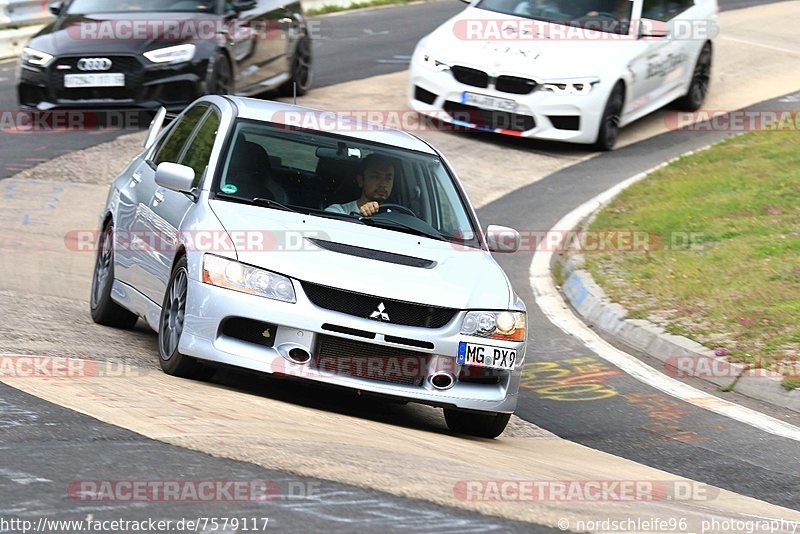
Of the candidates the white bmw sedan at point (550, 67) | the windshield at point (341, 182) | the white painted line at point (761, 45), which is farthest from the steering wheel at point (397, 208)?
the white painted line at point (761, 45)

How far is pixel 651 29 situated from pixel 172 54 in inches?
231

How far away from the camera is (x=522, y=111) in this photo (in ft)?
54.7

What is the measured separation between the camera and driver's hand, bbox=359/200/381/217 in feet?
26.8

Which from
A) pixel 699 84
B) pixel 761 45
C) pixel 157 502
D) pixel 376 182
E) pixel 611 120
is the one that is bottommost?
pixel 761 45

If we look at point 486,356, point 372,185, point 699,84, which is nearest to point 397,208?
point 372,185

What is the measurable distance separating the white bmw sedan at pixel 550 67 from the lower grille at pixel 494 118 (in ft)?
0.04

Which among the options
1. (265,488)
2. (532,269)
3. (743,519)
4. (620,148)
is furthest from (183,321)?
(620,148)

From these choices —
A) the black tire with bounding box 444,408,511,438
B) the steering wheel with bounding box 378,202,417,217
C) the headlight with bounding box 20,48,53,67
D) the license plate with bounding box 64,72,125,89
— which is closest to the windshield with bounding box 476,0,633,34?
the license plate with bounding box 64,72,125,89

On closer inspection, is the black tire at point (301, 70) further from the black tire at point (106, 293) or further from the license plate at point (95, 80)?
the black tire at point (106, 293)

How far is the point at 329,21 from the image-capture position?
84.2 feet

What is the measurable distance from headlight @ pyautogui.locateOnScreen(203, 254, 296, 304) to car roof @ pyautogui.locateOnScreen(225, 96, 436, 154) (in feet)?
5.26

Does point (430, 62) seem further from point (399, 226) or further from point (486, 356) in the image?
point (486, 356)

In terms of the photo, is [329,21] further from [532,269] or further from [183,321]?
[183,321]

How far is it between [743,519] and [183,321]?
2959 mm
